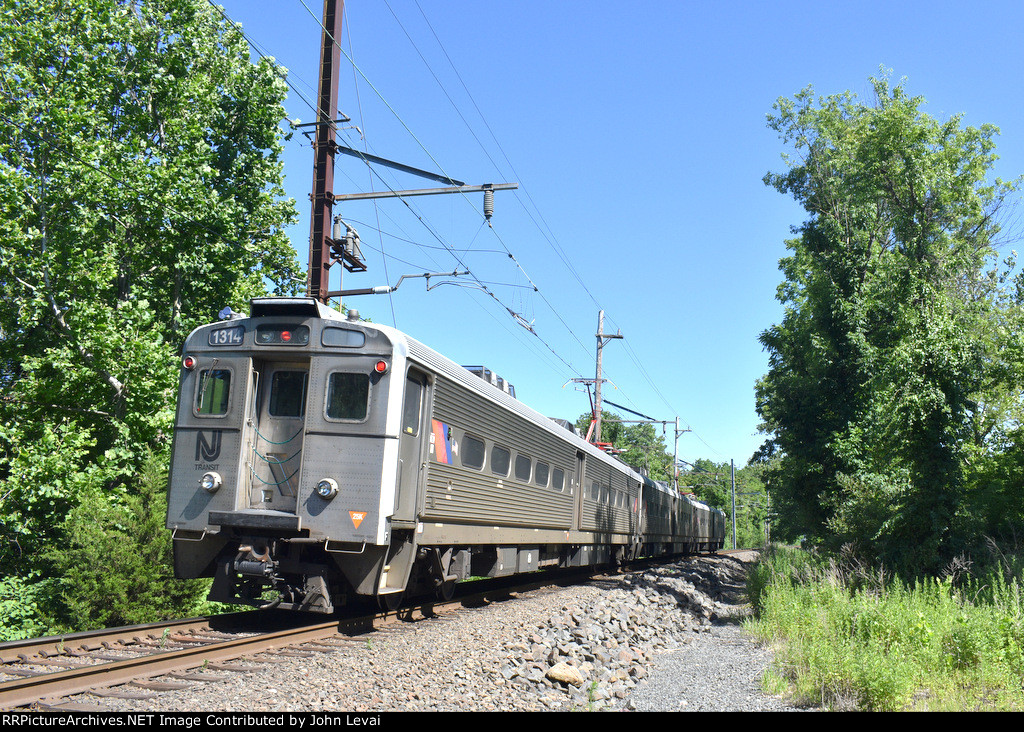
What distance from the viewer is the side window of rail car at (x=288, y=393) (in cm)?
850

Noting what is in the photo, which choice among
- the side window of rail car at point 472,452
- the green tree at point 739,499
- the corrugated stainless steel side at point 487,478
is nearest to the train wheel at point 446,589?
the corrugated stainless steel side at point 487,478

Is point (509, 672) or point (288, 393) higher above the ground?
point (288, 393)

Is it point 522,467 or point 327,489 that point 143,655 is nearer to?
point 327,489

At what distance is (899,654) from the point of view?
21.2ft

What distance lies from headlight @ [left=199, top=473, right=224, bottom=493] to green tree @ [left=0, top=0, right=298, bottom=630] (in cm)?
507

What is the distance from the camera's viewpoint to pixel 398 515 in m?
7.87

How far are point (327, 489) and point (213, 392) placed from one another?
192cm

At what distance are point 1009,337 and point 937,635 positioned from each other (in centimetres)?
905

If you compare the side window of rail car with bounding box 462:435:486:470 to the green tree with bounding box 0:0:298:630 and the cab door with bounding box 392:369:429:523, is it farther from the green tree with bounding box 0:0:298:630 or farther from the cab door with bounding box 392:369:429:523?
the green tree with bounding box 0:0:298:630

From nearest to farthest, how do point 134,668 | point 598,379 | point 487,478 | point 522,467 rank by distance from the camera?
point 134,668 → point 487,478 → point 522,467 → point 598,379

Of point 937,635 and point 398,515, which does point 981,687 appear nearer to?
point 937,635

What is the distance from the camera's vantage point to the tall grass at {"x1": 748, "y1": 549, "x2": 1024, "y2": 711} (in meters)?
5.69

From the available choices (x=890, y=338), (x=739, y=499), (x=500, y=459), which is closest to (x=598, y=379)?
(x=890, y=338)

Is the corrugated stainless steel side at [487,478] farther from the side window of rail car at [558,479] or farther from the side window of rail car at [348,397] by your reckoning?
the side window of rail car at [348,397]
